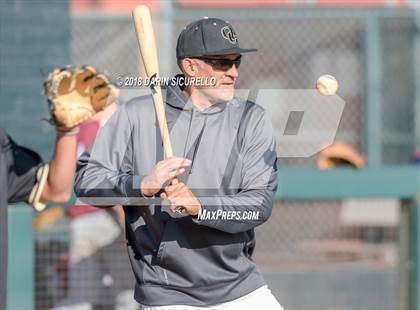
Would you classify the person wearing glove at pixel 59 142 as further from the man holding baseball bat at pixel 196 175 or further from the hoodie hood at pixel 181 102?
the hoodie hood at pixel 181 102

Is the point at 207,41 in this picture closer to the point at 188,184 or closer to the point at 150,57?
the point at 150,57

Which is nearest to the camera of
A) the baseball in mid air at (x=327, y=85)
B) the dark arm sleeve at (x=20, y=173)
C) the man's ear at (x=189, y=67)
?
the baseball in mid air at (x=327, y=85)

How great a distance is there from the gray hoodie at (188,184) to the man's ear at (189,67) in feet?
0.28

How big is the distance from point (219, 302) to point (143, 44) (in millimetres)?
952

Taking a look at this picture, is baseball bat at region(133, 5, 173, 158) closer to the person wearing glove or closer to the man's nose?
the man's nose

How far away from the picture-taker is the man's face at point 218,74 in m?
3.62

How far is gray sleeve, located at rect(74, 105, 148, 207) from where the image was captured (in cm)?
361

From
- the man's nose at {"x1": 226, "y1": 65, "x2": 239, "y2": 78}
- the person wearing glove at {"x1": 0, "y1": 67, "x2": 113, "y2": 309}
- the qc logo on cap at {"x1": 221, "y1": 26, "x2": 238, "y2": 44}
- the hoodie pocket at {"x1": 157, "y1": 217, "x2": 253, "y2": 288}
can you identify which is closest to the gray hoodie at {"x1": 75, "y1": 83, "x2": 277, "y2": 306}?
the hoodie pocket at {"x1": 157, "y1": 217, "x2": 253, "y2": 288}

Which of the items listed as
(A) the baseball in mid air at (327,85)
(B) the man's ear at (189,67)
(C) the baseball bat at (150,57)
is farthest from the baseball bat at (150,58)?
(A) the baseball in mid air at (327,85)

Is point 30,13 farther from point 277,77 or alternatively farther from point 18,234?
point 277,77

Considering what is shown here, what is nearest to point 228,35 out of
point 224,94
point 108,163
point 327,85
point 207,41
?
point 207,41

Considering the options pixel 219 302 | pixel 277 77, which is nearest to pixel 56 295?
pixel 219 302

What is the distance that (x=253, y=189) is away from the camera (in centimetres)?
360

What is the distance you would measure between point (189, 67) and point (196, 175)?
1.27 feet
